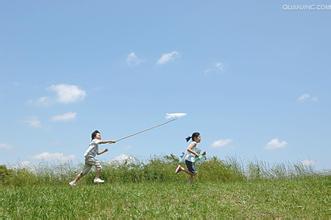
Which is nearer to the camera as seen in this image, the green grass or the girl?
the green grass

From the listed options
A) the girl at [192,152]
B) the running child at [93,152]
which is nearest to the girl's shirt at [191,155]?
the girl at [192,152]

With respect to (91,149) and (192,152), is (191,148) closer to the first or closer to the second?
(192,152)

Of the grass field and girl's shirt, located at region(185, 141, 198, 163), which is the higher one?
girl's shirt, located at region(185, 141, 198, 163)

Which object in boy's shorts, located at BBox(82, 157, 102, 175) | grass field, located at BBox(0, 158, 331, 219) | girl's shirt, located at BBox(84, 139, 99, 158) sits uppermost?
girl's shirt, located at BBox(84, 139, 99, 158)

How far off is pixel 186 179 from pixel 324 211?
10528mm

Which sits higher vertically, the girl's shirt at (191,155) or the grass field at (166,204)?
the girl's shirt at (191,155)

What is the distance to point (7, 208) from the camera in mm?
9094

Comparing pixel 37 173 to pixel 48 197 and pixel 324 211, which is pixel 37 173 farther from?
pixel 324 211

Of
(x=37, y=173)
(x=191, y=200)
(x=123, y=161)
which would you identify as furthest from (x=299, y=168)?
(x=191, y=200)

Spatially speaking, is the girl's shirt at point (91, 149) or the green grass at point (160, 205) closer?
the green grass at point (160, 205)

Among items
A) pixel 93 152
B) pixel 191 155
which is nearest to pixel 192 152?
pixel 191 155

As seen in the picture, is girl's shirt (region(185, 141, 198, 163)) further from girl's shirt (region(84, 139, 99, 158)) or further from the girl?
girl's shirt (region(84, 139, 99, 158))

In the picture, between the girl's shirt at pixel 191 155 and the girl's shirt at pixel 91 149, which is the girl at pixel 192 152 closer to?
the girl's shirt at pixel 191 155

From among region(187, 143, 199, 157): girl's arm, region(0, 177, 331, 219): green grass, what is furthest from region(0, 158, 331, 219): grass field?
region(187, 143, 199, 157): girl's arm
